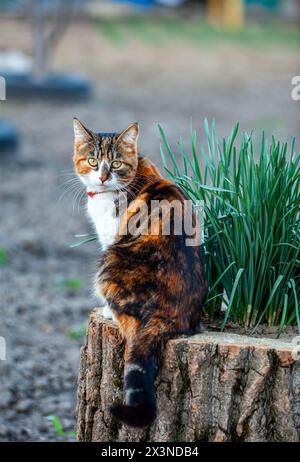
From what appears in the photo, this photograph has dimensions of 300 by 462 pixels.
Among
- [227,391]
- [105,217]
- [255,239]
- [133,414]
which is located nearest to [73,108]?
[105,217]

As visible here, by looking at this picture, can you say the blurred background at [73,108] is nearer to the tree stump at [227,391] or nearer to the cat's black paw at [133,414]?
the tree stump at [227,391]

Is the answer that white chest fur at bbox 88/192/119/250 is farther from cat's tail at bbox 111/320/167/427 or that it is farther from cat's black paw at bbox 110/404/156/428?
cat's black paw at bbox 110/404/156/428

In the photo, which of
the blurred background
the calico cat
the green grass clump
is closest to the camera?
the calico cat

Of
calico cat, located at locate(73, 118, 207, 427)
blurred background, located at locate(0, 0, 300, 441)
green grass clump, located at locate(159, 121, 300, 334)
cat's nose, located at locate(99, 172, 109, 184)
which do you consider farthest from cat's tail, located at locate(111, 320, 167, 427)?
blurred background, located at locate(0, 0, 300, 441)

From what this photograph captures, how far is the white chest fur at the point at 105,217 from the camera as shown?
334cm

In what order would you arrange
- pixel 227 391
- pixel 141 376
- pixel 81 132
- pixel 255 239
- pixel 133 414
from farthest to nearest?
pixel 81 132
pixel 255 239
pixel 227 391
pixel 141 376
pixel 133 414

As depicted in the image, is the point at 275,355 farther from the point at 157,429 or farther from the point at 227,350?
the point at 157,429

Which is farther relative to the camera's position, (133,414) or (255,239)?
(255,239)

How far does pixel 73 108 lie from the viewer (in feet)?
38.9

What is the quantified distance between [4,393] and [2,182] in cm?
432

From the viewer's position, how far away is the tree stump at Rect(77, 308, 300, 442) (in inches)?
118

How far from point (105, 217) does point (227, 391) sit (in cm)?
80

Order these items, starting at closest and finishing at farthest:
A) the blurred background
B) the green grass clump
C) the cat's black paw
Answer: the cat's black paw, the green grass clump, the blurred background

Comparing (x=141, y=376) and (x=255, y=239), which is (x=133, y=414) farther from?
(x=255, y=239)
